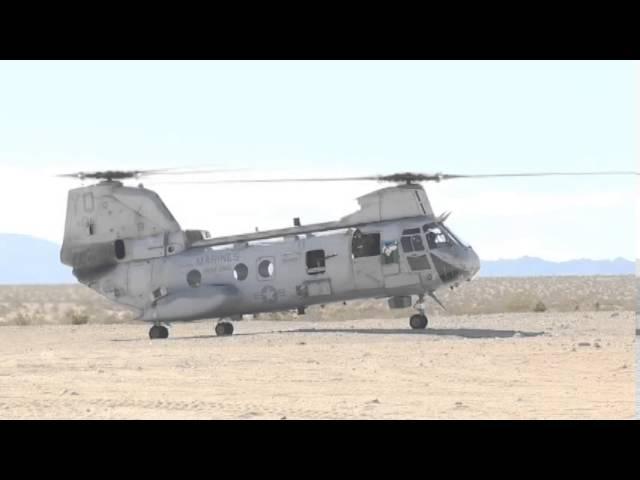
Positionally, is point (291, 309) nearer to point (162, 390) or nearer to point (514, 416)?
point (162, 390)

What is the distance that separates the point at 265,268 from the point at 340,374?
369 inches

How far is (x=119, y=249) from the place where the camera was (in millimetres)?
28766

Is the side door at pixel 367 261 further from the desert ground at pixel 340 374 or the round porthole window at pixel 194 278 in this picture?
the round porthole window at pixel 194 278

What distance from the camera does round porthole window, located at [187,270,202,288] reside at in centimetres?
2764

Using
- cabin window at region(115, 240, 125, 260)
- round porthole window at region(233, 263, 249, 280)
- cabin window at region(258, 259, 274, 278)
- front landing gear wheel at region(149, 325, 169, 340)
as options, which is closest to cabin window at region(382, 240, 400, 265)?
cabin window at region(258, 259, 274, 278)

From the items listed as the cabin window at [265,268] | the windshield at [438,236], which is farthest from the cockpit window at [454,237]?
the cabin window at [265,268]

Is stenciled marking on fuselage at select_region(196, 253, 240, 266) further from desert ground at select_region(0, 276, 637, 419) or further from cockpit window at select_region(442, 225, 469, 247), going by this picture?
cockpit window at select_region(442, 225, 469, 247)

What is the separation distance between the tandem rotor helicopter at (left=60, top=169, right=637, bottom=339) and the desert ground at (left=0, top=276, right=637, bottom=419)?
3.07 feet

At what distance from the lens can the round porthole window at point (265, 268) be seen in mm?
26688

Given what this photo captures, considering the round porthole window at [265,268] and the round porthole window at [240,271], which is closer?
the round porthole window at [265,268]

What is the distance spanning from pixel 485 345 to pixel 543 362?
3.39m

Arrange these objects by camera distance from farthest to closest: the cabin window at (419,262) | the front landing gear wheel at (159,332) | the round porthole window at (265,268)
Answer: the front landing gear wheel at (159,332) < the round porthole window at (265,268) < the cabin window at (419,262)

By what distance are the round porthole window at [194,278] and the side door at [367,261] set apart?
13.6ft
